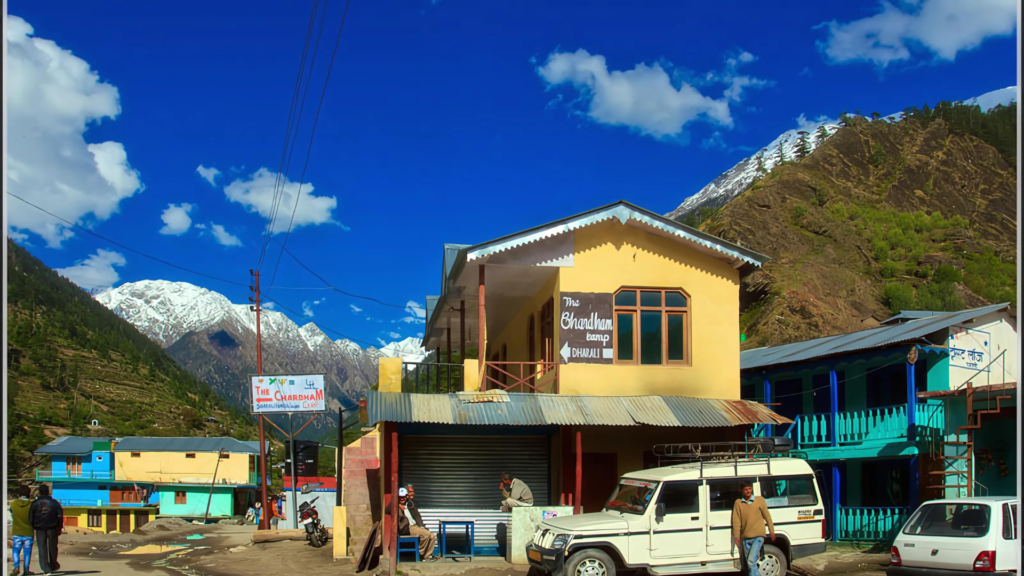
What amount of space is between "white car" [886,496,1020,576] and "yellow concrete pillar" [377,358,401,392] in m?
10.1

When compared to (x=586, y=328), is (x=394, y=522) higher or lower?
lower

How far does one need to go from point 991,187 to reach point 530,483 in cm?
9533

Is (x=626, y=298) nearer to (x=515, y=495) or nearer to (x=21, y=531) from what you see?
(x=515, y=495)

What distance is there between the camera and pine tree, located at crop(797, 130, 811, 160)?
4172 inches

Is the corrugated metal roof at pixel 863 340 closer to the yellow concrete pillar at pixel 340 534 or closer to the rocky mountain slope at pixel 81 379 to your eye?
the yellow concrete pillar at pixel 340 534

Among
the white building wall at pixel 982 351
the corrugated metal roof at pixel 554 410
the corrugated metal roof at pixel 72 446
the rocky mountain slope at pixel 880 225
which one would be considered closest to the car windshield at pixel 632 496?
the corrugated metal roof at pixel 554 410

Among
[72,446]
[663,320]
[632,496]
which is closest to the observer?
[632,496]

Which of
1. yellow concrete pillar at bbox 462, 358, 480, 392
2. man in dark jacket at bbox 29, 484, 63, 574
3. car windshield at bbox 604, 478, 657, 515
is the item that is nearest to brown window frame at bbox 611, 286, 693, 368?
yellow concrete pillar at bbox 462, 358, 480, 392

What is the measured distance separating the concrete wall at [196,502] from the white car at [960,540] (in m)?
55.4

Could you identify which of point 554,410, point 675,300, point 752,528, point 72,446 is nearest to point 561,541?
point 752,528

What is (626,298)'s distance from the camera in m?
19.6

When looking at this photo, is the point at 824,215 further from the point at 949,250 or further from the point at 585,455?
the point at 585,455

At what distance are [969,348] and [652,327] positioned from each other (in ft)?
25.9

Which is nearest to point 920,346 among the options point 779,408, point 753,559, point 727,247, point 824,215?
point 727,247
